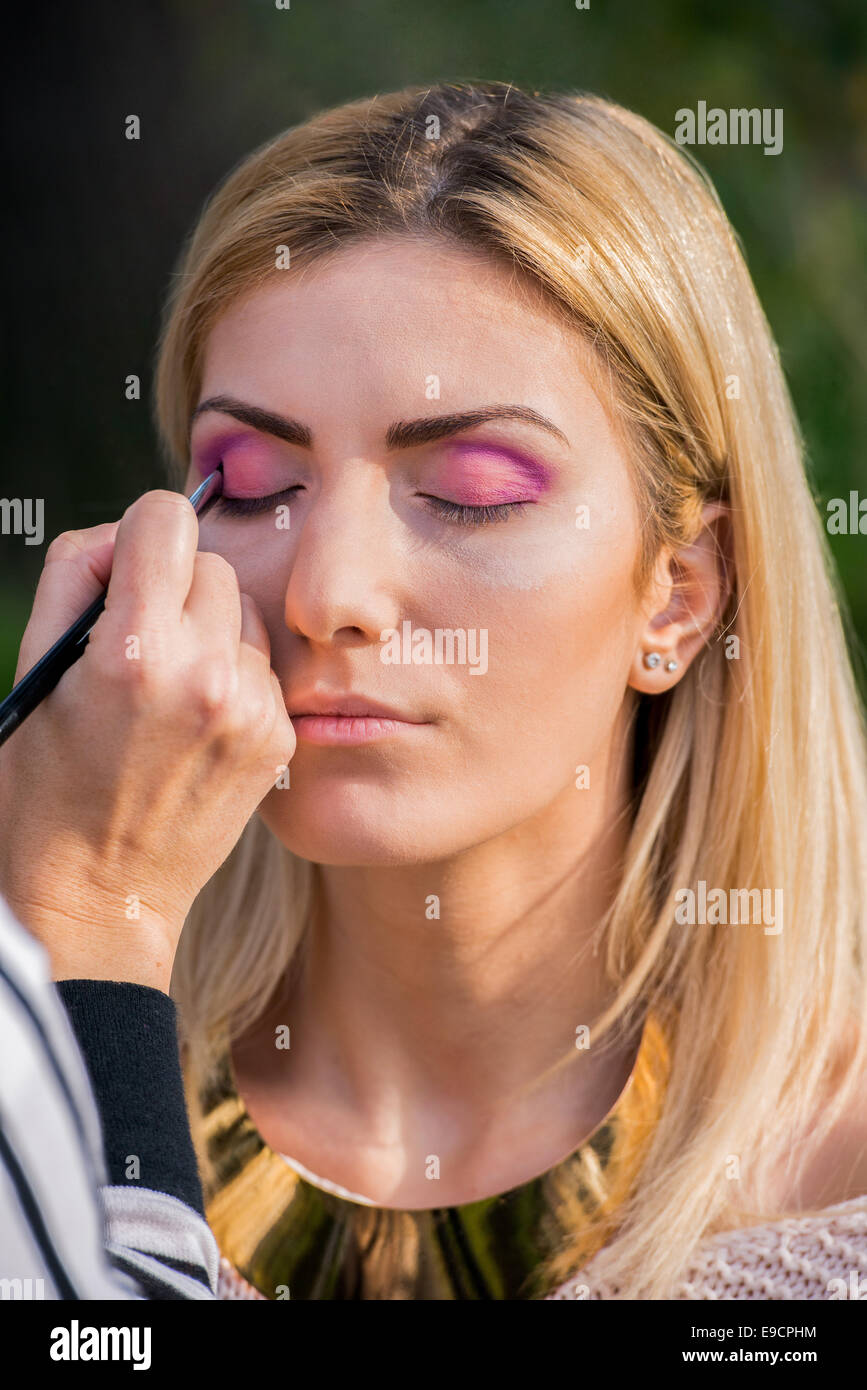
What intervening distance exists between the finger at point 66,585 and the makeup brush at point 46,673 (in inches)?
0.6

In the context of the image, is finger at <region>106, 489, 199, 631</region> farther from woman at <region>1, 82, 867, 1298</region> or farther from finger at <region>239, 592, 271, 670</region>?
finger at <region>239, 592, 271, 670</region>

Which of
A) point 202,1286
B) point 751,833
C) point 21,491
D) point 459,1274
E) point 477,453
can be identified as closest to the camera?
point 202,1286

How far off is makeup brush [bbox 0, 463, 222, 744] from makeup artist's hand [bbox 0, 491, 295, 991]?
0.05 ft

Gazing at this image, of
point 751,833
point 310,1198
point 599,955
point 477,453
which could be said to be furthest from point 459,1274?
point 477,453

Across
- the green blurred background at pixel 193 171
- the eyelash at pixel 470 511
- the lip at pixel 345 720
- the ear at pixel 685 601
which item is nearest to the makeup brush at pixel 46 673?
the lip at pixel 345 720

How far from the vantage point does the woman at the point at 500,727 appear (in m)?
1.24

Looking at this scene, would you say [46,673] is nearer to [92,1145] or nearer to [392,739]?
[392,739]

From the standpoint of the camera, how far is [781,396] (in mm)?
1550

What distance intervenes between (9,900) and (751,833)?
0.90 metres

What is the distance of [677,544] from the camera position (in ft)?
4.69

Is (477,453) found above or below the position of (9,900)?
above

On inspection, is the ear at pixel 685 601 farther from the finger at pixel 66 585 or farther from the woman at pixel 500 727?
the finger at pixel 66 585

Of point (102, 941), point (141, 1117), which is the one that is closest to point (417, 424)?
point (102, 941)

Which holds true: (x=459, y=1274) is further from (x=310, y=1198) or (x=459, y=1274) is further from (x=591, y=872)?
(x=591, y=872)
